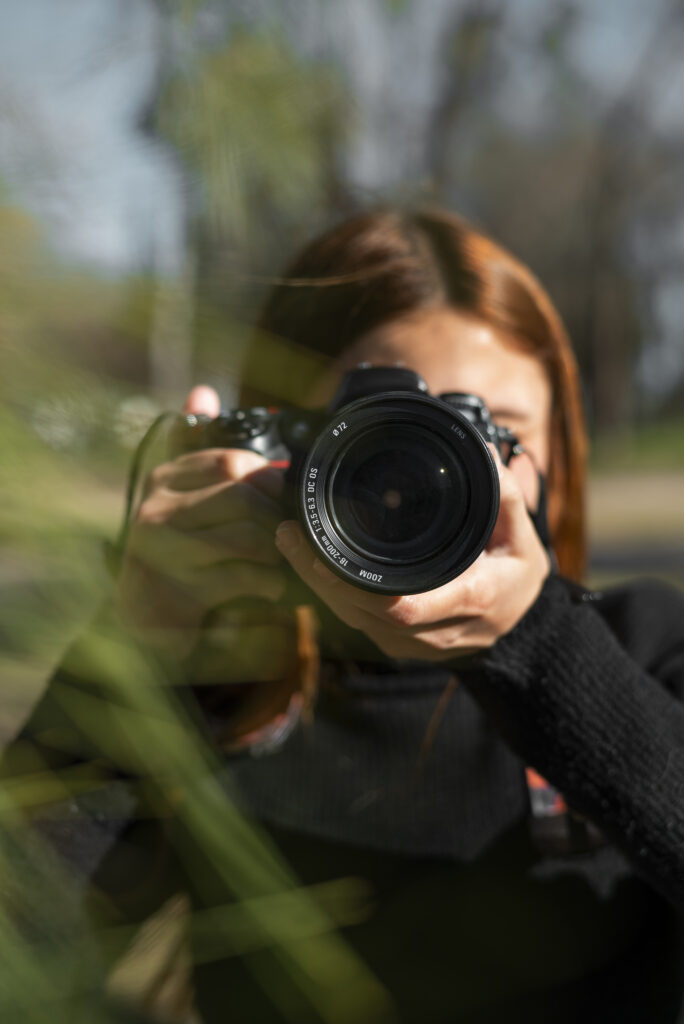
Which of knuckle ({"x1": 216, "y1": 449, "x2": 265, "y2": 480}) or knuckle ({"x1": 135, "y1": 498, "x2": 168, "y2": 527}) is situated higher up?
knuckle ({"x1": 216, "y1": 449, "x2": 265, "y2": 480})

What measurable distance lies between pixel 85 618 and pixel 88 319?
160 millimetres

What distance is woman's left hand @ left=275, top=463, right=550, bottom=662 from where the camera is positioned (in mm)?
561

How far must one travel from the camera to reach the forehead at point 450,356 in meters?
0.79

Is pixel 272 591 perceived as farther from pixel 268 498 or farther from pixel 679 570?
pixel 679 570

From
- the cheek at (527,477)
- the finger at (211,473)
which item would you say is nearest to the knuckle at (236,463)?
the finger at (211,473)

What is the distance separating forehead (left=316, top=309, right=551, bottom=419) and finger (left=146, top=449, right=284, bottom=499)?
0.43 ft

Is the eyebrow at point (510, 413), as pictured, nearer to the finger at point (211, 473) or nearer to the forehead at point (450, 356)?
the forehead at point (450, 356)

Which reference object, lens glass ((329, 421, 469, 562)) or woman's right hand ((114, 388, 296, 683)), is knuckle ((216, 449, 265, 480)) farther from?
lens glass ((329, 421, 469, 562))

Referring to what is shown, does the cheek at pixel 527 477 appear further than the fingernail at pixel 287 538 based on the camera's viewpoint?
Yes

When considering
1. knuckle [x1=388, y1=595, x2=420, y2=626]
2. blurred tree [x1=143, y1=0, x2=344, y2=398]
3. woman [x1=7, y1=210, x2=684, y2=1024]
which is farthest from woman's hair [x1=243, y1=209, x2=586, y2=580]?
knuckle [x1=388, y1=595, x2=420, y2=626]

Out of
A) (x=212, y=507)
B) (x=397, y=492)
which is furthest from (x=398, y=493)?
(x=212, y=507)

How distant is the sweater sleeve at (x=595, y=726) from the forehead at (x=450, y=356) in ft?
0.80

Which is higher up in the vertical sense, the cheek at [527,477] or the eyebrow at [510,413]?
the eyebrow at [510,413]

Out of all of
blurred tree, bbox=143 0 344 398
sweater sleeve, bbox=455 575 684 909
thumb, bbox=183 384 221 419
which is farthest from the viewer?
thumb, bbox=183 384 221 419
